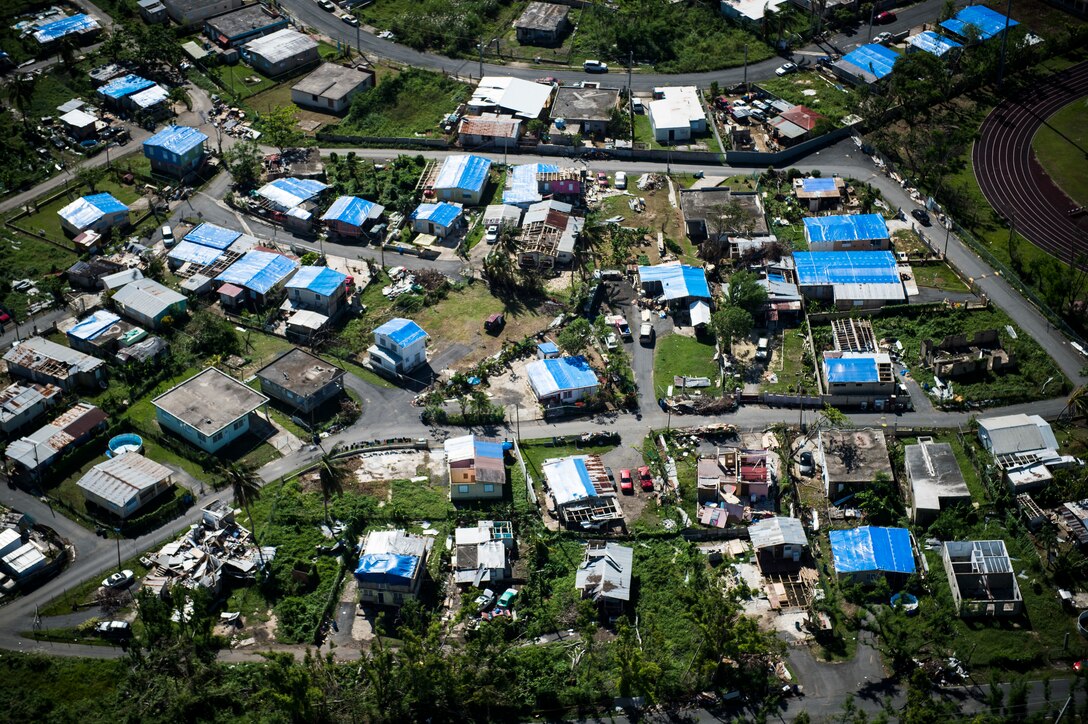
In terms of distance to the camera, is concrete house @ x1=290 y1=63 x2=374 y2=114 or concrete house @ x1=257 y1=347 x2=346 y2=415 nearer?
concrete house @ x1=257 y1=347 x2=346 y2=415

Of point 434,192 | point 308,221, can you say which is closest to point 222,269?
point 308,221

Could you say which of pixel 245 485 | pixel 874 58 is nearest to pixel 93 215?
pixel 245 485

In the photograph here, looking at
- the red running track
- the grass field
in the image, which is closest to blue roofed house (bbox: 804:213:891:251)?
the red running track

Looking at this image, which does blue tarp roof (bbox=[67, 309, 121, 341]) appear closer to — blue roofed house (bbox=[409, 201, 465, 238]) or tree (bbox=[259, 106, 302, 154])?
blue roofed house (bbox=[409, 201, 465, 238])

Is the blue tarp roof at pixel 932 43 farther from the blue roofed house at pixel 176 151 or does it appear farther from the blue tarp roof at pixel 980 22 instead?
the blue roofed house at pixel 176 151

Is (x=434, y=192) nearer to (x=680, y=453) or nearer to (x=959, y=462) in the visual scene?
(x=680, y=453)

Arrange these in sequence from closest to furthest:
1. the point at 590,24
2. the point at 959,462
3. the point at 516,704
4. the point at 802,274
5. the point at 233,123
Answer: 1. the point at 516,704
2. the point at 959,462
3. the point at 802,274
4. the point at 233,123
5. the point at 590,24

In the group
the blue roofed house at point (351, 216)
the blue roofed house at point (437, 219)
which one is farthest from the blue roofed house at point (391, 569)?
the blue roofed house at point (351, 216)
